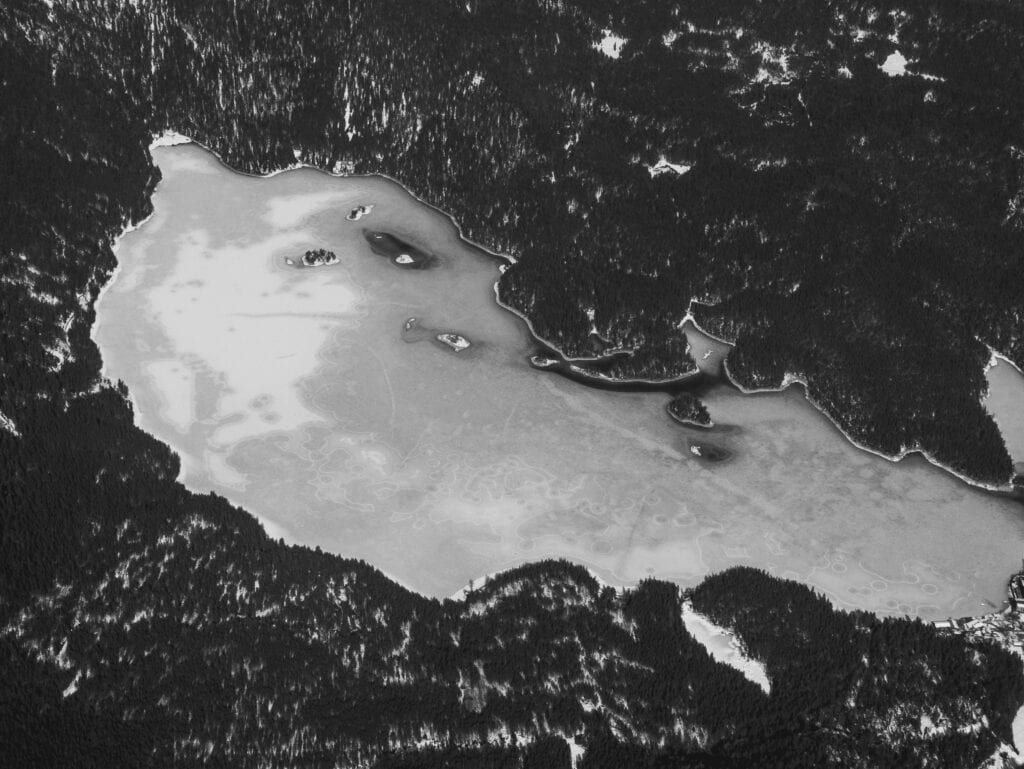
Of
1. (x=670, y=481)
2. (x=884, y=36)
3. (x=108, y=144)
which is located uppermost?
(x=884, y=36)

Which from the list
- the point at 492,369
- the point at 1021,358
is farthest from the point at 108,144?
the point at 1021,358

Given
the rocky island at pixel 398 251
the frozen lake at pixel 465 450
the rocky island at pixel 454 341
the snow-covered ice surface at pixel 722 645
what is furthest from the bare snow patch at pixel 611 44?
the snow-covered ice surface at pixel 722 645

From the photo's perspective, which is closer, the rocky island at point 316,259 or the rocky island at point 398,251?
the rocky island at point 316,259

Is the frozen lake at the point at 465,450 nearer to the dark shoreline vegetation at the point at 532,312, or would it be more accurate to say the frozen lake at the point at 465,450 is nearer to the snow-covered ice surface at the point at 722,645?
the dark shoreline vegetation at the point at 532,312

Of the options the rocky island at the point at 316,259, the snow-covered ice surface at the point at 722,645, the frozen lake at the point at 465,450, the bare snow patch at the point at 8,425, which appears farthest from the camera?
the rocky island at the point at 316,259

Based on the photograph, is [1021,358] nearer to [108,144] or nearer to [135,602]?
[135,602]

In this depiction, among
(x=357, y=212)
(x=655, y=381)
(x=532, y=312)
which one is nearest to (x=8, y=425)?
(x=532, y=312)
